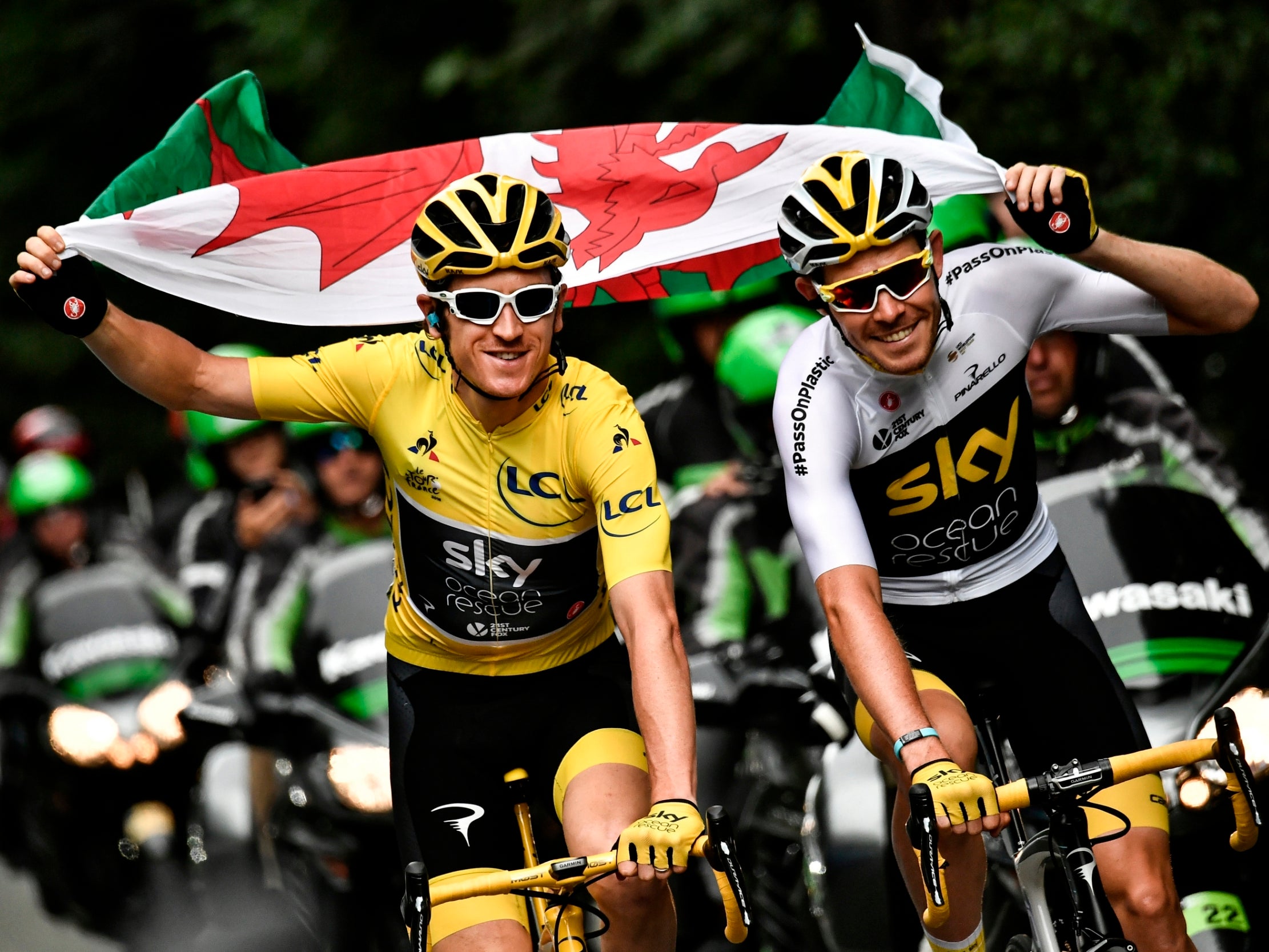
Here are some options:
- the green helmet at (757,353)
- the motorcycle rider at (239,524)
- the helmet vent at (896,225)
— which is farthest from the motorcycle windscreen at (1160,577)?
the motorcycle rider at (239,524)

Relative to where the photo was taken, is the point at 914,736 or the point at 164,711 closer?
the point at 914,736

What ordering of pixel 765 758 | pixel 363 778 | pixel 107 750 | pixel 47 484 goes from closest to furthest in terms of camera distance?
1. pixel 363 778
2. pixel 765 758
3. pixel 107 750
4. pixel 47 484

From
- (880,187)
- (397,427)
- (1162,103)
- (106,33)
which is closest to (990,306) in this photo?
(880,187)

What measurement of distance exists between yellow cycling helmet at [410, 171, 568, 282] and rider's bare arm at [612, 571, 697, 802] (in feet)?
2.94

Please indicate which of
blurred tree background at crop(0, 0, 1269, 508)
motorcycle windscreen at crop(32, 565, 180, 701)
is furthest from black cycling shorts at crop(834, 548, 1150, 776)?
motorcycle windscreen at crop(32, 565, 180, 701)

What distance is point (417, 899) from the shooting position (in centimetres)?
428

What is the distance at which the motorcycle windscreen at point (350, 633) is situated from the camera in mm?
7254

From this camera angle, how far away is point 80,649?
9.98 meters

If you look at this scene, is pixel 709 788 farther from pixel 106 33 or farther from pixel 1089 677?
pixel 106 33

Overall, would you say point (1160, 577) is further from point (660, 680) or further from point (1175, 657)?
point (660, 680)

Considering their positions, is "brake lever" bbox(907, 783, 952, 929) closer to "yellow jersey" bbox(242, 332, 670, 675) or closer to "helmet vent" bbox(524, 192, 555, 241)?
"yellow jersey" bbox(242, 332, 670, 675)

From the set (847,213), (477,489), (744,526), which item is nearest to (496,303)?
(477,489)

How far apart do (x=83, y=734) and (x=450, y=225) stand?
5.71 metres

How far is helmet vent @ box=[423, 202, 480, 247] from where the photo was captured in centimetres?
498
